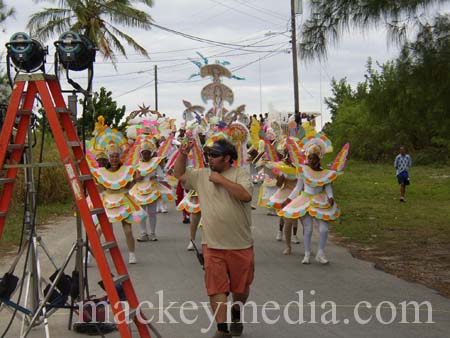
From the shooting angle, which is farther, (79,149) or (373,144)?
(373,144)

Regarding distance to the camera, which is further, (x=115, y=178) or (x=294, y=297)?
(x=115, y=178)

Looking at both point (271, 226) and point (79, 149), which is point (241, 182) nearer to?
point (79, 149)

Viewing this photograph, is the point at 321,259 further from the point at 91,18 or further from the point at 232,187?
the point at 91,18

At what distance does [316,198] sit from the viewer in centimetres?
1142

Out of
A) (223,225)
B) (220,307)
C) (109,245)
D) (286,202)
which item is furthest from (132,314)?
(286,202)

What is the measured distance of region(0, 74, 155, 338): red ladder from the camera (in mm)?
5949

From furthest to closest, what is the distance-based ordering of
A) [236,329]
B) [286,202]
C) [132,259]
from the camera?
[286,202], [132,259], [236,329]

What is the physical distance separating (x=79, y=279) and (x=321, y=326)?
8.25 ft

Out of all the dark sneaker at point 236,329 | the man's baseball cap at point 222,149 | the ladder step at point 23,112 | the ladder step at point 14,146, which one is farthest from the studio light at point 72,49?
the dark sneaker at point 236,329

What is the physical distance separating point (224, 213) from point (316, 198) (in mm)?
4717

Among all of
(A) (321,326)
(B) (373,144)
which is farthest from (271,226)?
(B) (373,144)

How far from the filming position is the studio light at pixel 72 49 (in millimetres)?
6219

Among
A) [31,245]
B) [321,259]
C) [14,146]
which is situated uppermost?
[14,146]

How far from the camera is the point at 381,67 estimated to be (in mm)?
10938
